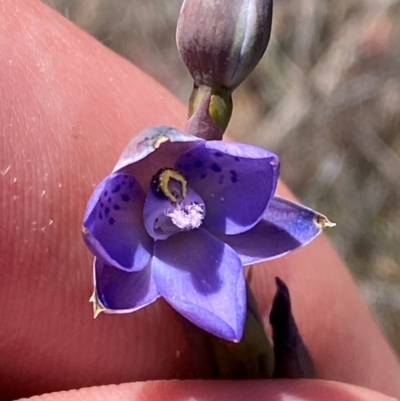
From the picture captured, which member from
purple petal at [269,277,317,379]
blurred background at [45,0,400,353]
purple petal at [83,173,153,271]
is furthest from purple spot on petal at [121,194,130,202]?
blurred background at [45,0,400,353]

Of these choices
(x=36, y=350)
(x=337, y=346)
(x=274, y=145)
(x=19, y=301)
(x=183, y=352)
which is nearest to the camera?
(x=19, y=301)

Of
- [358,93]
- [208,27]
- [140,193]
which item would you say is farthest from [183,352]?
[358,93]

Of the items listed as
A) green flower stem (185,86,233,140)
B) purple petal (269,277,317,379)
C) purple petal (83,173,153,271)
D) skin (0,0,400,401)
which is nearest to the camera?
purple petal (83,173,153,271)

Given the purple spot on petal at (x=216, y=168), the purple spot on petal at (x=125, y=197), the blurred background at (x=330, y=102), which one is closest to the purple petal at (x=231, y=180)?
the purple spot on petal at (x=216, y=168)

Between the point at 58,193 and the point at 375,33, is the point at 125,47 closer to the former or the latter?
the point at 375,33

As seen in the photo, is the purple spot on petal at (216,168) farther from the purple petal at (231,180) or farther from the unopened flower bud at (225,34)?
the unopened flower bud at (225,34)

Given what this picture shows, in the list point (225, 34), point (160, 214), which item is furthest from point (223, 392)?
point (225, 34)

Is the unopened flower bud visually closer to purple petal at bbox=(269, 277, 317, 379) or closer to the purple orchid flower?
the purple orchid flower
